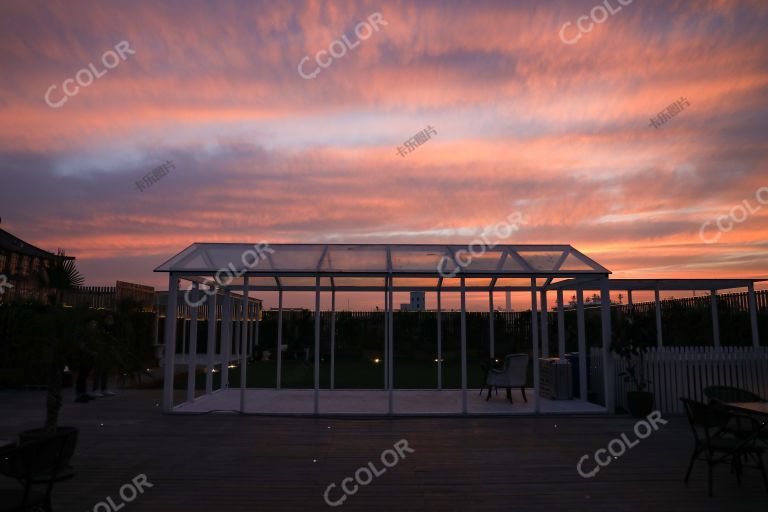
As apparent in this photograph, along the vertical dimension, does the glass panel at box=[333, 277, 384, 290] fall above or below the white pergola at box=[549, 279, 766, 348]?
above

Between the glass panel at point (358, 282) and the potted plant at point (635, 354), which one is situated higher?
the glass panel at point (358, 282)

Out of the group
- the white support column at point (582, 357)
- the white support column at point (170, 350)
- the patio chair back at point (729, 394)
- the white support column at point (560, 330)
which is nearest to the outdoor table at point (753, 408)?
the patio chair back at point (729, 394)

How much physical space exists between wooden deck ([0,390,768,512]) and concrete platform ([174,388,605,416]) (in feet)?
1.54

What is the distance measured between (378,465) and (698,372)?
6250mm

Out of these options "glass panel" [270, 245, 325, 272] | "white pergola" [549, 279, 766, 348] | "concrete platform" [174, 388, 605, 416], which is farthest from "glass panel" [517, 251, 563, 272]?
"glass panel" [270, 245, 325, 272]

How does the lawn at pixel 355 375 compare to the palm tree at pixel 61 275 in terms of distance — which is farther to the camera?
the lawn at pixel 355 375

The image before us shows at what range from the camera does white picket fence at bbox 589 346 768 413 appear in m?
8.89

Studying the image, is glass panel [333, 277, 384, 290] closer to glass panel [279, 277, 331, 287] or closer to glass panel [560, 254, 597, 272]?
glass panel [279, 277, 331, 287]

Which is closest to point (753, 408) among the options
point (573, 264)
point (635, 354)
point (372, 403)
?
point (635, 354)

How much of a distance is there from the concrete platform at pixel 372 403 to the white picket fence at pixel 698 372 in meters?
1.08

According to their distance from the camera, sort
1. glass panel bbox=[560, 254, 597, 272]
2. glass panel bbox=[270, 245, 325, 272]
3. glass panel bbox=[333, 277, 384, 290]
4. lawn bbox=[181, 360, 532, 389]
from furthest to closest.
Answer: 1. lawn bbox=[181, 360, 532, 389]
2. glass panel bbox=[333, 277, 384, 290]
3. glass panel bbox=[560, 254, 597, 272]
4. glass panel bbox=[270, 245, 325, 272]

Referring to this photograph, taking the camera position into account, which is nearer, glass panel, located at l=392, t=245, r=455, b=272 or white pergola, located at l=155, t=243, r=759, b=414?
white pergola, located at l=155, t=243, r=759, b=414

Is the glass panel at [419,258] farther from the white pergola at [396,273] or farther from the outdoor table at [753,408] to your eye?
the outdoor table at [753,408]

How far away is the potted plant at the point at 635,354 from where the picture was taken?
28.2 feet
